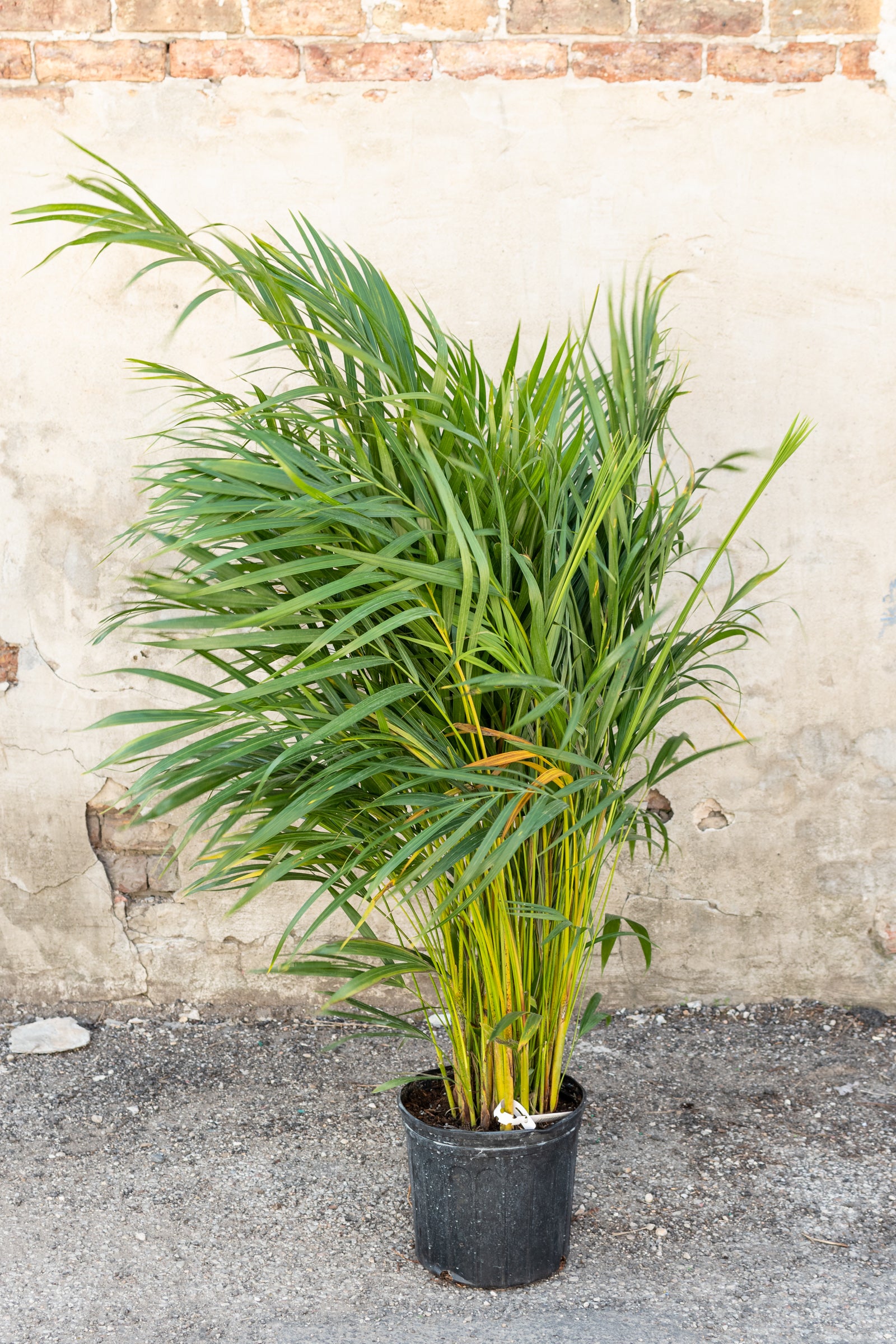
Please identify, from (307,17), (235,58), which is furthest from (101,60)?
(307,17)

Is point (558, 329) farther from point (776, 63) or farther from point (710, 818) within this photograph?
point (710, 818)

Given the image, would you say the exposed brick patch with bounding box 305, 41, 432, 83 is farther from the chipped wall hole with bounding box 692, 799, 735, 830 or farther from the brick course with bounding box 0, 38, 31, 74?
the chipped wall hole with bounding box 692, 799, 735, 830

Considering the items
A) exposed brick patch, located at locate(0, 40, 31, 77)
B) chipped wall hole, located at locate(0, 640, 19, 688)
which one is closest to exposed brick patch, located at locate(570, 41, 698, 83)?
exposed brick patch, located at locate(0, 40, 31, 77)

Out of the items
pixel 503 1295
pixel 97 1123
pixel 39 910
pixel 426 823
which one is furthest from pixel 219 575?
pixel 39 910

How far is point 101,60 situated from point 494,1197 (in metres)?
2.49

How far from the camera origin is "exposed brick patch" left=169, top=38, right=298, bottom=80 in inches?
95.4

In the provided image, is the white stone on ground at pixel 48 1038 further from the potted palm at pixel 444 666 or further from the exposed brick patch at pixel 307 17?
the exposed brick patch at pixel 307 17

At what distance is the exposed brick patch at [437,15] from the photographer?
239 centimetres

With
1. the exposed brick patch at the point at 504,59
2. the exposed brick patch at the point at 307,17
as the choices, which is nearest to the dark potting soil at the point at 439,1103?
the exposed brick patch at the point at 504,59

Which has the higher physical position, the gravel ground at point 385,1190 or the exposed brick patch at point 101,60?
the exposed brick patch at point 101,60

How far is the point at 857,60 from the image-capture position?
2398mm

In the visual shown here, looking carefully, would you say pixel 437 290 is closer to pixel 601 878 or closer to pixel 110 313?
pixel 110 313

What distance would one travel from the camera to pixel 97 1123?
2.24m

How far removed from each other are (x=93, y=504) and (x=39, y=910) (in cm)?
103
